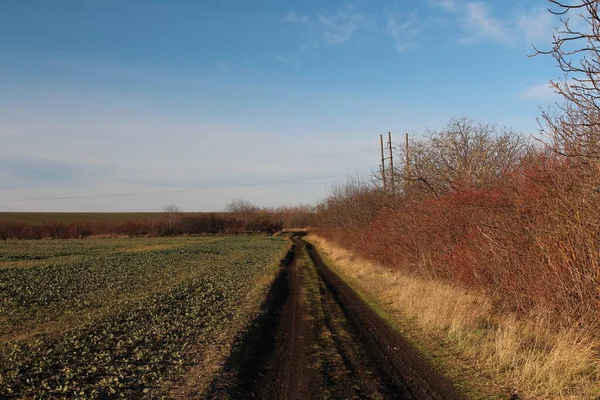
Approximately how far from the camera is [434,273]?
14984mm

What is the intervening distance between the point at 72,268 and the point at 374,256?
55.2 ft

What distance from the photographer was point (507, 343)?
A: 7.00m

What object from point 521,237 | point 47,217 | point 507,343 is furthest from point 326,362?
point 47,217

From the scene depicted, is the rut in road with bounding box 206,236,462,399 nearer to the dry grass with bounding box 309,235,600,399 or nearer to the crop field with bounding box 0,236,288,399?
the crop field with bounding box 0,236,288,399

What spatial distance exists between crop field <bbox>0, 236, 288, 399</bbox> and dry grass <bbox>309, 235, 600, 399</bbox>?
4560 millimetres

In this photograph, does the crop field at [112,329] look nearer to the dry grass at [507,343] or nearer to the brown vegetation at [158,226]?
the dry grass at [507,343]

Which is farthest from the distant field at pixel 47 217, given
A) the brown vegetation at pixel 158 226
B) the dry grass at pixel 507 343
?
the dry grass at pixel 507 343

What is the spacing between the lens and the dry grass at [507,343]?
18.7ft

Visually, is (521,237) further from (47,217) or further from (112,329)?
(47,217)

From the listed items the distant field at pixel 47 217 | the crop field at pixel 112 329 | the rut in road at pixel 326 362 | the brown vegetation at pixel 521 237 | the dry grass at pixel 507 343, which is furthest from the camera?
the distant field at pixel 47 217

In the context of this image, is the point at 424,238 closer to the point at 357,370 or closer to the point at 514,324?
the point at 514,324

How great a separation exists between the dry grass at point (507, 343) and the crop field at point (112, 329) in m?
4.56

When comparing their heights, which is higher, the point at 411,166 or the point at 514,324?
the point at 411,166

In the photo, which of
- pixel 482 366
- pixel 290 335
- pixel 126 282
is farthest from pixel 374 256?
pixel 482 366
